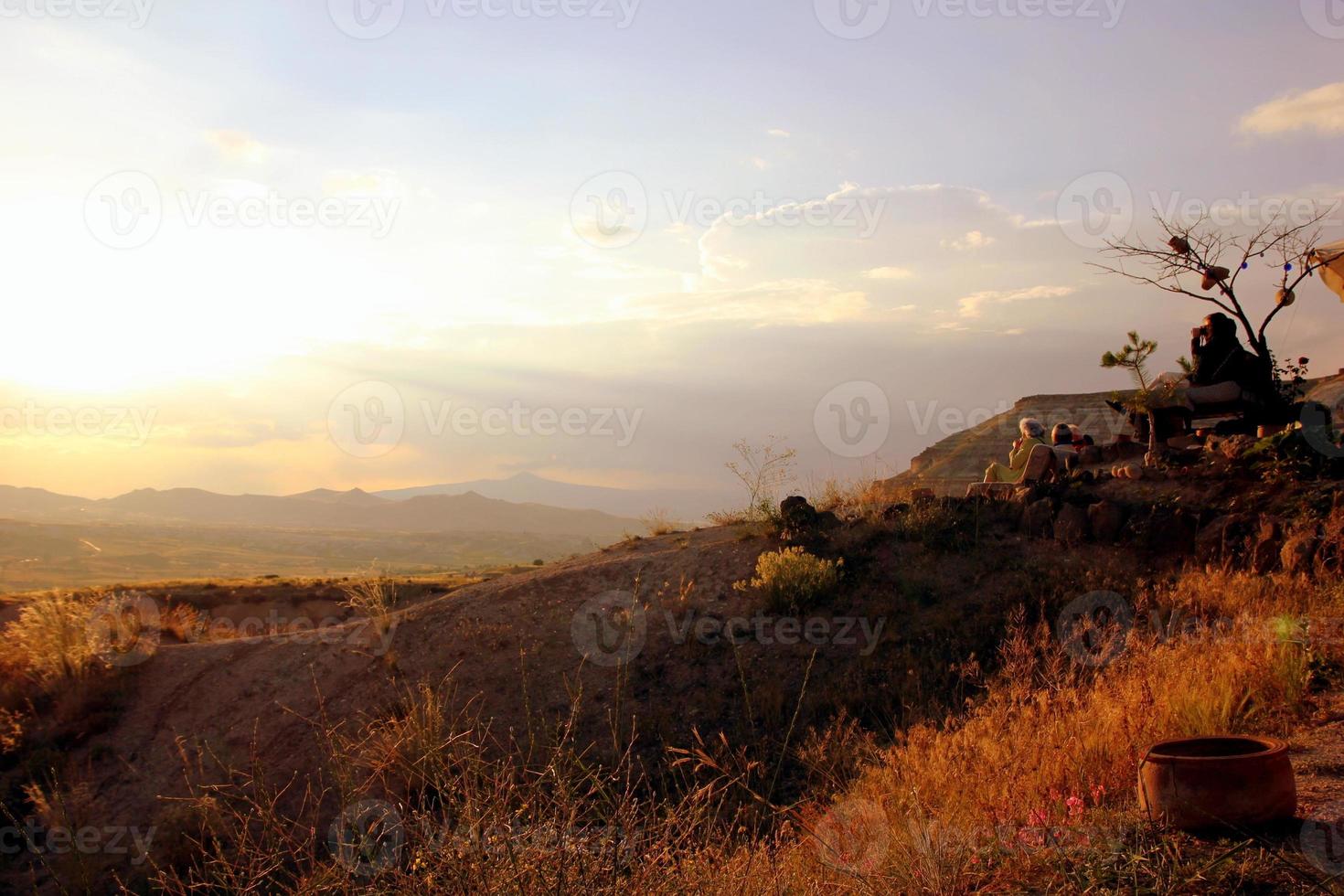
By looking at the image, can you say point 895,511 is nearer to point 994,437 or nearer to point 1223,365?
point 1223,365

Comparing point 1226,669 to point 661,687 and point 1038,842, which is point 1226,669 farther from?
point 661,687

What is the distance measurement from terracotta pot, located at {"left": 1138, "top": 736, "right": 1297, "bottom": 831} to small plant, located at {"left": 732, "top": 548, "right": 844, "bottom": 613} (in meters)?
7.11

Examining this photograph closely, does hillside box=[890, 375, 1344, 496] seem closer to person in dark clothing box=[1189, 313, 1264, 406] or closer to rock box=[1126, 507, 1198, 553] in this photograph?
person in dark clothing box=[1189, 313, 1264, 406]

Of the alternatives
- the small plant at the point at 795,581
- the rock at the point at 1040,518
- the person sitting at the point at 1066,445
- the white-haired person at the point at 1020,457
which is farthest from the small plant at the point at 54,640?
the person sitting at the point at 1066,445

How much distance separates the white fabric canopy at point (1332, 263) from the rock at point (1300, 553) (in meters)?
4.59

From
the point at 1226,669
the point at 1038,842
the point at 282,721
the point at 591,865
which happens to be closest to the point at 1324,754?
the point at 1226,669

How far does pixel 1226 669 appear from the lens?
584 centimetres

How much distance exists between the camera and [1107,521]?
10.7m

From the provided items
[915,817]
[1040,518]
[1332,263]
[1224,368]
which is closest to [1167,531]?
[1040,518]

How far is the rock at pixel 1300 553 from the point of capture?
8.39m

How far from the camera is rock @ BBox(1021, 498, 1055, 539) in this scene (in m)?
11.3

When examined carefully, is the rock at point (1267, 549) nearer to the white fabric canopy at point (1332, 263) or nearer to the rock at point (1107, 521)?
the rock at point (1107, 521)

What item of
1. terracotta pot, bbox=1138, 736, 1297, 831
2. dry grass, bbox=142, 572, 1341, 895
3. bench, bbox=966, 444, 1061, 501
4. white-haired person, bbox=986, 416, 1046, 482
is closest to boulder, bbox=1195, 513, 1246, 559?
dry grass, bbox=142, 572, 1341, 895

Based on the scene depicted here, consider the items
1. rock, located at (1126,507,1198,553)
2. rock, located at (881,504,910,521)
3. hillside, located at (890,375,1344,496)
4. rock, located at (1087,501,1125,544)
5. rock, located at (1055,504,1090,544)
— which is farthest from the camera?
hillside, located at (890,375,1344,496)
